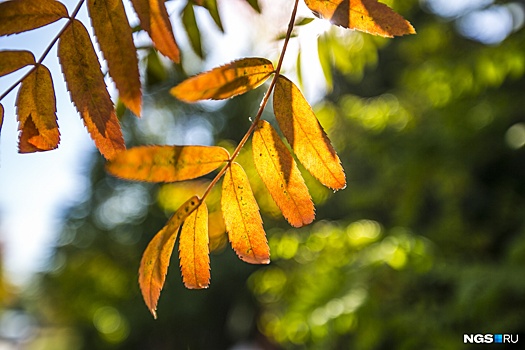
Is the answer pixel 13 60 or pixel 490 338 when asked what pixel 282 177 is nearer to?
pixel 13 60

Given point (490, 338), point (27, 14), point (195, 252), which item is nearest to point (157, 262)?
point (195, 252)

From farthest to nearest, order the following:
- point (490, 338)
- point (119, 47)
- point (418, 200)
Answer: point (418, 200)
point (490, 338)
point (119, 47)

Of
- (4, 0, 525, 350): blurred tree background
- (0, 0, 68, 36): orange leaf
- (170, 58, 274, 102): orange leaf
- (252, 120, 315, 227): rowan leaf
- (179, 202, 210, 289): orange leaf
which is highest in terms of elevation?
(0, 0, 68, 36): orange leaf

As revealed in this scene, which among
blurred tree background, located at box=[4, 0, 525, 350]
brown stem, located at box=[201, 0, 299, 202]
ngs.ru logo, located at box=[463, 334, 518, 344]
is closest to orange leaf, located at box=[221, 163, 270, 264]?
brown stem, located at box=[201, 0, 299, 202]

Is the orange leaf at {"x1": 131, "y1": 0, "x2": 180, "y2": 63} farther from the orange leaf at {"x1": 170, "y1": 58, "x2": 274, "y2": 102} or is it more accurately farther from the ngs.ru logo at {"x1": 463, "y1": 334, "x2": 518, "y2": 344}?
the ngs.ru logo at {"x1": 463, "y1": 334, "x2": 518, "y2": 344}

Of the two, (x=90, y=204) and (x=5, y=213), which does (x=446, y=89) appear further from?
(x=5, y=213)

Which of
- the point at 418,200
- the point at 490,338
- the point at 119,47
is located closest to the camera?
the point at 119,47

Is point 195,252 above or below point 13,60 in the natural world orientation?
below

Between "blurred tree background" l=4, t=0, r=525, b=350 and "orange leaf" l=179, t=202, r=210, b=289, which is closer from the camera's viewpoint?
"orange leaf" l=179, t=202, r=210, b=289
